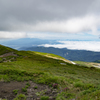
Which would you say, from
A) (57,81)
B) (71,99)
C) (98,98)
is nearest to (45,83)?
(57,81)

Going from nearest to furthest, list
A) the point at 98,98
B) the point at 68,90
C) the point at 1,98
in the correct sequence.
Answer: the point at 98,98
the point at 1,98
the point at 68,90

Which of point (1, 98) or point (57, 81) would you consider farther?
point (57, 81)

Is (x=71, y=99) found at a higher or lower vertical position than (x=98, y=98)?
lower

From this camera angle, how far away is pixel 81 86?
579 inches

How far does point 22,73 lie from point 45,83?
7299 millimetres

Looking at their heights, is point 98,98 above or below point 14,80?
above

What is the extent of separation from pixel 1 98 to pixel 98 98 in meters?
10.3

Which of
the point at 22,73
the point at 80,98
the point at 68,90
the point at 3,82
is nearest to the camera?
the point at 80,98

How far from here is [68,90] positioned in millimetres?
13484

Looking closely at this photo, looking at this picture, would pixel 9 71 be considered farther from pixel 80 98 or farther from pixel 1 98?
pixel 80 98

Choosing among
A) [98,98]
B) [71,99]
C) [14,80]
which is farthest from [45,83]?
[98,98]

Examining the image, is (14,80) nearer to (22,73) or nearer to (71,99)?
(22,73)

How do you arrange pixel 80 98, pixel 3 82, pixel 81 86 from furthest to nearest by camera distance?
pixel 3 82
pixel 81 86
pixel 80 98

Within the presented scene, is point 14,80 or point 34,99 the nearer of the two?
point 34,99
